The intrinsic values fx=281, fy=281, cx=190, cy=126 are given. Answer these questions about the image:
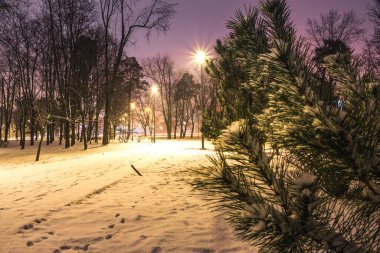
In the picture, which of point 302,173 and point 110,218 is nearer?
point 302,173

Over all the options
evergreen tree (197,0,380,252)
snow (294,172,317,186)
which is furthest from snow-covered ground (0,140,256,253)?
snow (294,172,317,186)

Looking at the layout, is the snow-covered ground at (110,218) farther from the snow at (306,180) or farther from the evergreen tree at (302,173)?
the snow at (306,180)

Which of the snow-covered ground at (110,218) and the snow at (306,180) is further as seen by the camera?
the snow-covered ground at (110,218)

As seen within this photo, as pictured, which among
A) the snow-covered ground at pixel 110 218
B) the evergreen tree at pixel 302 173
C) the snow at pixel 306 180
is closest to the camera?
the snow at pixel 306 180

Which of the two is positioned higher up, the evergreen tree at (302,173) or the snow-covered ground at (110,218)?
the evergreen tree at (302,173)

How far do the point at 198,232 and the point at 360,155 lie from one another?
13.7 ft

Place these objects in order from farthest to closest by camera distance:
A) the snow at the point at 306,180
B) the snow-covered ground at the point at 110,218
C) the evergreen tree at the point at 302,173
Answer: the snow-covered ground at the point at 110,218, the evergreen tree at the point at 302,173, the snow at the point at 306,180

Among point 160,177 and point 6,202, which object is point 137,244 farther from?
point 160,177

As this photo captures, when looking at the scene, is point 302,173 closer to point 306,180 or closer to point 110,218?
point 306,180

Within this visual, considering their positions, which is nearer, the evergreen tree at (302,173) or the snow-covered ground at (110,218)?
the evergreen tree at (302,173)

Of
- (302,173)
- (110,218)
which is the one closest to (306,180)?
(302,173)

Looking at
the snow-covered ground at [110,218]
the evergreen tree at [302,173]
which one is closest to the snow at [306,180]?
the evergreen tree at [302,173]

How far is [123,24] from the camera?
2383 cm

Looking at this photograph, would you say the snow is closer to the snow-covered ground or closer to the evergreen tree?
the evergreen tree
